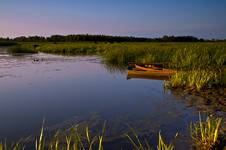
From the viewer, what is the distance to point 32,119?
6113 millimetres

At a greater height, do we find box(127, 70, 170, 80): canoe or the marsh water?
box(127, 70, 170, 80): canoe

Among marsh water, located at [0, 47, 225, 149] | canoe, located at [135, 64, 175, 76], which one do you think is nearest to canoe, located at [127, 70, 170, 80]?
canoe, located at [135, 64, 175, 76]

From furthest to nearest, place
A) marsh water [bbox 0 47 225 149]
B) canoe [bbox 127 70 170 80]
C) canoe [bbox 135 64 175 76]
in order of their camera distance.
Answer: canoe [bbox 127 70 170 80] → canoe [bbox 135 64 175 76] → marsh water [bbox 0 47 225 149]

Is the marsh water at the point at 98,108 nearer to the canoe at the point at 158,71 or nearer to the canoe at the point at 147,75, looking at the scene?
the canoe at the point at 158,71

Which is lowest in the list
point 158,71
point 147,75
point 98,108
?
point 98,108

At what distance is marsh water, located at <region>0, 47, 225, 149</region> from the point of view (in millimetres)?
5426

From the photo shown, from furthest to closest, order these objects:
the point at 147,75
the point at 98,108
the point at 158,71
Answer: the point at 147,75 < the point at 158,71 < the point at 98,108

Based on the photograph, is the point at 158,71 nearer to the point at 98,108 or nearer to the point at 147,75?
the point at 147,75

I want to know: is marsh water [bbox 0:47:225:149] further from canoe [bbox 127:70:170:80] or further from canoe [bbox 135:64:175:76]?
canoe [bbox 127:70:170:80]

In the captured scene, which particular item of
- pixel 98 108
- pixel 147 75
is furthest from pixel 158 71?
pixel 98 108

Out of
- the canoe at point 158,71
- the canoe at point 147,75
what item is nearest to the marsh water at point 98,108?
the canoe at point 158,71

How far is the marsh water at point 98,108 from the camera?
543 cm

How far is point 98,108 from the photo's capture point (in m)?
7.14

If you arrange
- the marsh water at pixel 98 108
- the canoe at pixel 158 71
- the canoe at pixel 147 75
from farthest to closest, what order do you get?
the canoe at pixel 147 75
the canoe at pixel 158 71
the marsh water at pixel 98 108
